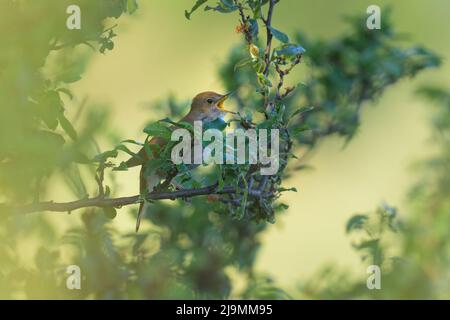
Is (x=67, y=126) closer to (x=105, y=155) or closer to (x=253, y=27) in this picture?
(x=105, y=155)

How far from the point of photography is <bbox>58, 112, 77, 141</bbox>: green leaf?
2.33 meters

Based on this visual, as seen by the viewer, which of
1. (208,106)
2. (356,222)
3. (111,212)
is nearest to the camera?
(111,212)

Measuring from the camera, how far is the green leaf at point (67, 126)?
2.33 m

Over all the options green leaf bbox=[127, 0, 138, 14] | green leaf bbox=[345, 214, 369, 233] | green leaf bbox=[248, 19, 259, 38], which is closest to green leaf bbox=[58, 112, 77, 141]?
green leaf bbox=[127, 0, 138, 14]

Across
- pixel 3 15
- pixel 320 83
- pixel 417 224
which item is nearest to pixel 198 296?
pixel 320 83

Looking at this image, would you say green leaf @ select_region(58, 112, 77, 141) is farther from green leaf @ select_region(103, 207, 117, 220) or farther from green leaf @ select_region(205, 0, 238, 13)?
green leaf @ select_region(205, 0, 238, 13)

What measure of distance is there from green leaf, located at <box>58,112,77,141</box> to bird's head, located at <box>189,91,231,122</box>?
1.52 metres

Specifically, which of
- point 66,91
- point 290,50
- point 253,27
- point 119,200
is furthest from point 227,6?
point 119,200

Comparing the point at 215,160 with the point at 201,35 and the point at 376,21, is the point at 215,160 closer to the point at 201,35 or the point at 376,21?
the point at 376,21

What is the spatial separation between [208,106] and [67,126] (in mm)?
1590

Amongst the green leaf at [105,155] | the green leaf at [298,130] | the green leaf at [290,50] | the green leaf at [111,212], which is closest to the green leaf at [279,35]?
the green leaf at [290,50]

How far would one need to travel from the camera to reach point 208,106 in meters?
3.89

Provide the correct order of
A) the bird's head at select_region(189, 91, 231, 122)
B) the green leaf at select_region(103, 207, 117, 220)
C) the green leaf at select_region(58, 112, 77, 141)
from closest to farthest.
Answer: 1. the green leaf at select_region(58, 112, 77, 141)
2. the green leaf at select_region(103, 207, 117, 220)
3. the bird's head at select_region(189, 91, 231, 122)

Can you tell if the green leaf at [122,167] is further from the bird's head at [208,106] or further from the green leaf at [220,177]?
the bird's head at [208,106]
